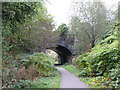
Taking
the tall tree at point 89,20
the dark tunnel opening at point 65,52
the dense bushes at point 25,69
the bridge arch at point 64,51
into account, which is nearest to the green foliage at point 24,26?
the dense bushes at point 25,69

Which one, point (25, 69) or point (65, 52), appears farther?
point (65, 52)

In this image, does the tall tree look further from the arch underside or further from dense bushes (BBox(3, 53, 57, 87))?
the arch underside

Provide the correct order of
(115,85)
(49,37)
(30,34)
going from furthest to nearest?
(49,37) → (30,34) → (115,85)

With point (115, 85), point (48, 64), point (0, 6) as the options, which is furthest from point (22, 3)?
point (48, 64)

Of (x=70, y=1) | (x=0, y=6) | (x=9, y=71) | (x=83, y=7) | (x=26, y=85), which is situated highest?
(x=70, y=1)

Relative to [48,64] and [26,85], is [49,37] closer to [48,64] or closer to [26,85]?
[48,64]

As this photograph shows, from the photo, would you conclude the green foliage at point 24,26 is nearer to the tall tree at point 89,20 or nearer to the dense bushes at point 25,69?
the dense bushes at point 25,69

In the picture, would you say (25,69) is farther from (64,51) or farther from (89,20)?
(64,51)

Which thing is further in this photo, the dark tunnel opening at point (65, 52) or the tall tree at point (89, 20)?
the dark tunnel opening at point (65, 52)

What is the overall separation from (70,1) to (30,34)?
5.48m

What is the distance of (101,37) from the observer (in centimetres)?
1341

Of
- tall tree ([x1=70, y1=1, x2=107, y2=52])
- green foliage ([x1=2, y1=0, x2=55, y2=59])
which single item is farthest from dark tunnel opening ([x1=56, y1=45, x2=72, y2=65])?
tall tree ([x1=70, y1=1, x2=107, y2=52])

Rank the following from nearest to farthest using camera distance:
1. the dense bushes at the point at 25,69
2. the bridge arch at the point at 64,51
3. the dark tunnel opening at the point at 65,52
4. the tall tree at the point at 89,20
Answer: the dense bushes at the point at 25,69 → the tall tree at the point at 89,20 → the bridge arch at the point at 64,51 → the dark tunnel opening at the point at 65,52

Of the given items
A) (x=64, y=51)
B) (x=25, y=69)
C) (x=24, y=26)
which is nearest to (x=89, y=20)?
(x=24, y=26)
